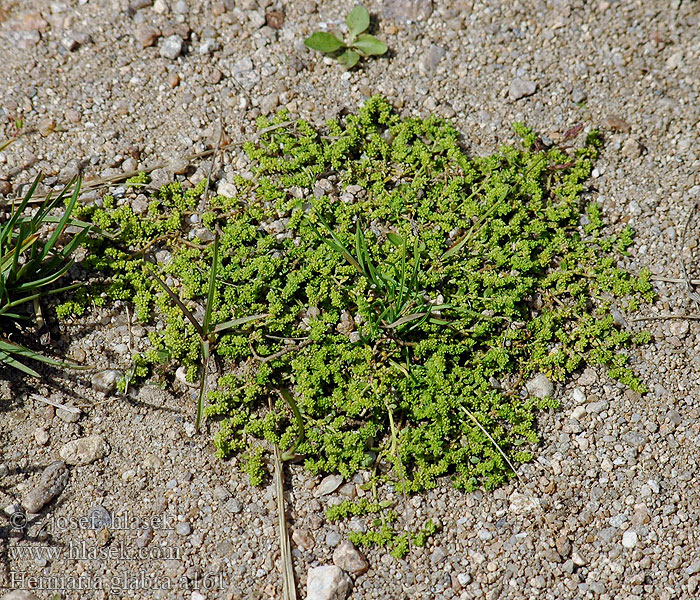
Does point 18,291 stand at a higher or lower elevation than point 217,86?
lower

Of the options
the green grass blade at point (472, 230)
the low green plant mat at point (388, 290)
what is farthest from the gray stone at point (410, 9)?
the green grass blade at point (472, 230)

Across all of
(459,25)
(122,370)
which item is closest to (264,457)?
(122,370)

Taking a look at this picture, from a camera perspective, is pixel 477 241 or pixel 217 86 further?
pixel 217 86

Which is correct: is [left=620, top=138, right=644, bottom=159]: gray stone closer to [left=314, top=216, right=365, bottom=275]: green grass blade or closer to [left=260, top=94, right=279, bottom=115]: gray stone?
[left=314, top=216, right=365, bottom=275]: green grass blade

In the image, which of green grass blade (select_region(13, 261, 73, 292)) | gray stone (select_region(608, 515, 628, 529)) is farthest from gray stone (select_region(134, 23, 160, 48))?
gray stone (select_region(608, 515, 628, 529))

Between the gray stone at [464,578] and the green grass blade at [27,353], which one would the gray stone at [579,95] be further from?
the green grass blade at [27,353]

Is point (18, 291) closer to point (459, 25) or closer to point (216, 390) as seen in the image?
point (216, 390)

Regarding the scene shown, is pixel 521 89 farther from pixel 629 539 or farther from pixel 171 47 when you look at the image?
pixel 629 539
